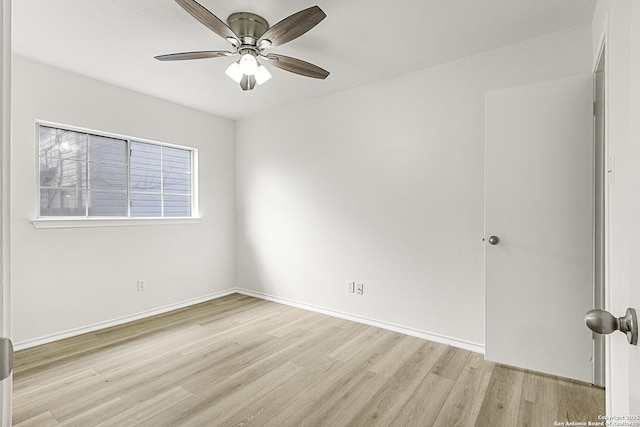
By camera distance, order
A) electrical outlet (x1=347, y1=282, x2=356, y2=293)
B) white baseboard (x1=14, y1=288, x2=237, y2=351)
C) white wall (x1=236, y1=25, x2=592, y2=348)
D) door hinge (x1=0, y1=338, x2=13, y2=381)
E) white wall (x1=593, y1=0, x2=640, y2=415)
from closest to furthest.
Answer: door hinge (x1=0, y1=338, x2=13, y2=381) → white wall (x1=593, y1=0, x2=640, y2=415) → white wall (x1=236, y1=25, x2=592, y2=348) → white baseboard (x1=14, y1=288, x2=237, y2=351) → electrical outlet (x1=347, y1=282, x2=356, y2=293)

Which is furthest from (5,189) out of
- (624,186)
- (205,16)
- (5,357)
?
(205,16)

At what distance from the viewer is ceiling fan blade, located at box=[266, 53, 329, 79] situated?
7.52 feet

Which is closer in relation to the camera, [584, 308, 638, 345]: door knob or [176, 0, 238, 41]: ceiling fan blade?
[584, 308, 638, 345]: door knob

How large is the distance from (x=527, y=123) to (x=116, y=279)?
4.03 metres

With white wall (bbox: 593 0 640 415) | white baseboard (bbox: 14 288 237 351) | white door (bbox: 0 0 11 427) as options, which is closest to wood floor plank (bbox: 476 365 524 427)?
white wall (bbox: 593 0 640 415)

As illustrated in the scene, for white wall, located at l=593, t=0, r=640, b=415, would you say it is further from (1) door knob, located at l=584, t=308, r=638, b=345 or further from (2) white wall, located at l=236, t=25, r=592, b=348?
(2) white wall, located at l=236, t=25, r=592, b=348

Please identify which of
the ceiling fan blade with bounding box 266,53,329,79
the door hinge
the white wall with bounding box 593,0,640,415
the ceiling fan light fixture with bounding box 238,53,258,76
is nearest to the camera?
the door hinge

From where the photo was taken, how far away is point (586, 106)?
2.12 meters

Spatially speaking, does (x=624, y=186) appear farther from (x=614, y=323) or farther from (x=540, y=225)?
(x=540, y=225)

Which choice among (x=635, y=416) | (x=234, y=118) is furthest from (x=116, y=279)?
(x=635, y=416)

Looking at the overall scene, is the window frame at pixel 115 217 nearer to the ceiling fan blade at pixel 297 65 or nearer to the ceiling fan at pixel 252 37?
the ceiling fan at pixel 252 37

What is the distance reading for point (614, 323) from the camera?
0.65 m

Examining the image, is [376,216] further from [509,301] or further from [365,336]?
[509,301]

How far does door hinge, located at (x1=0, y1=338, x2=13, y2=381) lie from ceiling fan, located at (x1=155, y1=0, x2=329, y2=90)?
1787 millimetres
